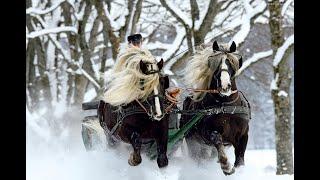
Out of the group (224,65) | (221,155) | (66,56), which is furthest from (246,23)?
(221,155)

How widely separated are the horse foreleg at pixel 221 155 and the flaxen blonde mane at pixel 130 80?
0.92 meters

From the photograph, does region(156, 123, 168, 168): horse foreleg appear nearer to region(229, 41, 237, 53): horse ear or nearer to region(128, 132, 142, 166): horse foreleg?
region(128, 132, 142, 166): horse foreleg

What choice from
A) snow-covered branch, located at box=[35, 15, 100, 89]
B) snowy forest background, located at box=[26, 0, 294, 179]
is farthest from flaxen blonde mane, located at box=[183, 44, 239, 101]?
snow-covered branch, located at box=[35, 15, 100, 89]

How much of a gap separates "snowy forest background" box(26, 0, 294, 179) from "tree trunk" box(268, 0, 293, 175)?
0.32m

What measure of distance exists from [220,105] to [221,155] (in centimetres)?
62

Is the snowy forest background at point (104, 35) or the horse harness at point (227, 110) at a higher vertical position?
the snowy forest background at point (104, 35)

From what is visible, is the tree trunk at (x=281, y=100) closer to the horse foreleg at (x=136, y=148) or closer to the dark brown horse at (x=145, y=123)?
the dark brown horse at (x=145, y=123)

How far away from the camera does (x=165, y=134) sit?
7480mm

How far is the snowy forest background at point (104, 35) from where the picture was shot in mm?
14375

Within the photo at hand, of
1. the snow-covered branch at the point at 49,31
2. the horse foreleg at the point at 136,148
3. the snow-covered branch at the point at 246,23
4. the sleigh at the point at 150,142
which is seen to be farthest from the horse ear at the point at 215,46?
the snow-covered branch at the point at 49,31

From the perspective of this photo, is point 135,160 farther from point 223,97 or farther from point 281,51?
point 281,51

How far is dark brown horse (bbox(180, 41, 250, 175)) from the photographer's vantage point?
24.8 ft
